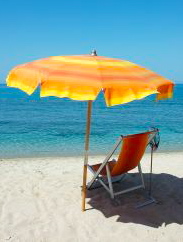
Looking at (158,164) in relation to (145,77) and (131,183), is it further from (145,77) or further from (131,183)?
(145,77)

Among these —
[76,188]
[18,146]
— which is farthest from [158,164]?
[18,146]

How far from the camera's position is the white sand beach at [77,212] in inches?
173

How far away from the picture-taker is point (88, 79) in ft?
13.2

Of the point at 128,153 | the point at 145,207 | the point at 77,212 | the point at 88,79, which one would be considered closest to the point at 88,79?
the point at 88,79

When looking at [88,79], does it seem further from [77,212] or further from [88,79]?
[77,212]

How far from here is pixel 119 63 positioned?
4.77 m

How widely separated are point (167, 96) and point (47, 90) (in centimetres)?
190

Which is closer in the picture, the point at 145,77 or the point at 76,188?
the point at 145,77

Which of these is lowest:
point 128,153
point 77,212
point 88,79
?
point 77,212

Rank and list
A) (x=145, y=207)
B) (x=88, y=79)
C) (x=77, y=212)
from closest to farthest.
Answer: (x=88, y=79) < (x=77, y=212) < (x=145, y=207)

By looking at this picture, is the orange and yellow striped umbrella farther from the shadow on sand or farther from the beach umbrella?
the shadow on sand

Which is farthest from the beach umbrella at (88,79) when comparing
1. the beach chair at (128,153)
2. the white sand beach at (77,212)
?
the white sand beach at (77,212)

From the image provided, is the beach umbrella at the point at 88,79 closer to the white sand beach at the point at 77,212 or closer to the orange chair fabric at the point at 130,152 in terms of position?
the orange chair fabric at the point at 130,152

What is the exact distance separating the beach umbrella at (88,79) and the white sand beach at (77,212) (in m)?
1.75
